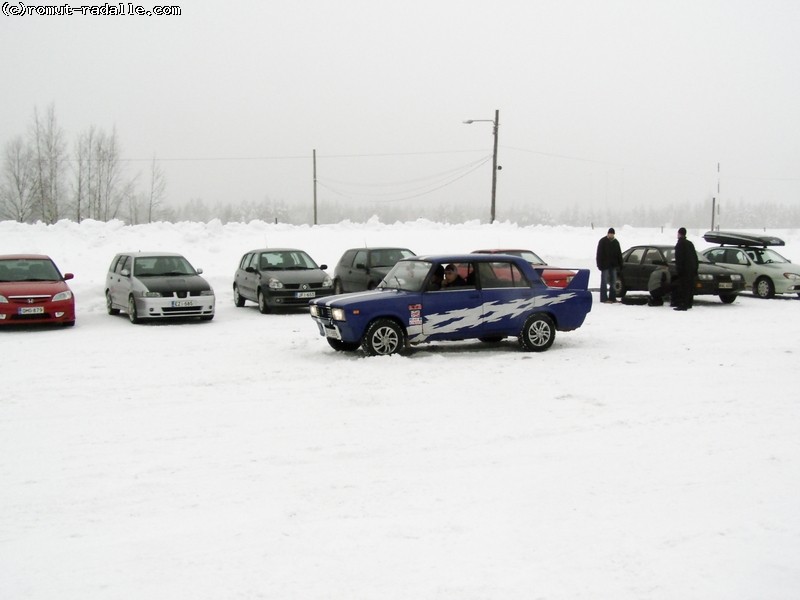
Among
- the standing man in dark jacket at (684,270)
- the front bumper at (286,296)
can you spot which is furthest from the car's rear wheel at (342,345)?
the standing man in dark jacket at (684,270)

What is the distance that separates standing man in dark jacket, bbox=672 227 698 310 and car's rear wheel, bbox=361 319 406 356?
31.3ft

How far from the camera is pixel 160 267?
17844mm

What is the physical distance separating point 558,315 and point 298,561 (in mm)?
8657

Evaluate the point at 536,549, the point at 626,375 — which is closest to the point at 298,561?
the point at 536,549

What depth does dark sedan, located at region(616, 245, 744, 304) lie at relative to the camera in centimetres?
1972

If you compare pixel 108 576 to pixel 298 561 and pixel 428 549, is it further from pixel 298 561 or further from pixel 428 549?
pixel 428 549

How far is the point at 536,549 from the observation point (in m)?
4.80

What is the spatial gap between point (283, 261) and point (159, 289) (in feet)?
12.7

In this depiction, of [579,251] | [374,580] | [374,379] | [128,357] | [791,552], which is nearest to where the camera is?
[374,580]

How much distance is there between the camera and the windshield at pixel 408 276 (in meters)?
12.0

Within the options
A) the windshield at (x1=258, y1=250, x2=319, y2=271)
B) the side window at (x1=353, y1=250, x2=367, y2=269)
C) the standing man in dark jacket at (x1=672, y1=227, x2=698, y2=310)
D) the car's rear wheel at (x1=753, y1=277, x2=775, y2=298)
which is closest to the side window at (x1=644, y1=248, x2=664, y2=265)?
the standing man in dark jacket at (x1=672, y1=227, x2=698, y2=310)

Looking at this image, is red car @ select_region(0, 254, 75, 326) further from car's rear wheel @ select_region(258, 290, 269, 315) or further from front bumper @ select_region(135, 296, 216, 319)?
car's rear wheel @ select_region(258, 290, 269, 315)

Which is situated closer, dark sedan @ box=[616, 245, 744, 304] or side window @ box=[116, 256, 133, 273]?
side window @ box=[116, 256, 133, 273]

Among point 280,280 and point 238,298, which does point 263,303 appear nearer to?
point 280,280
